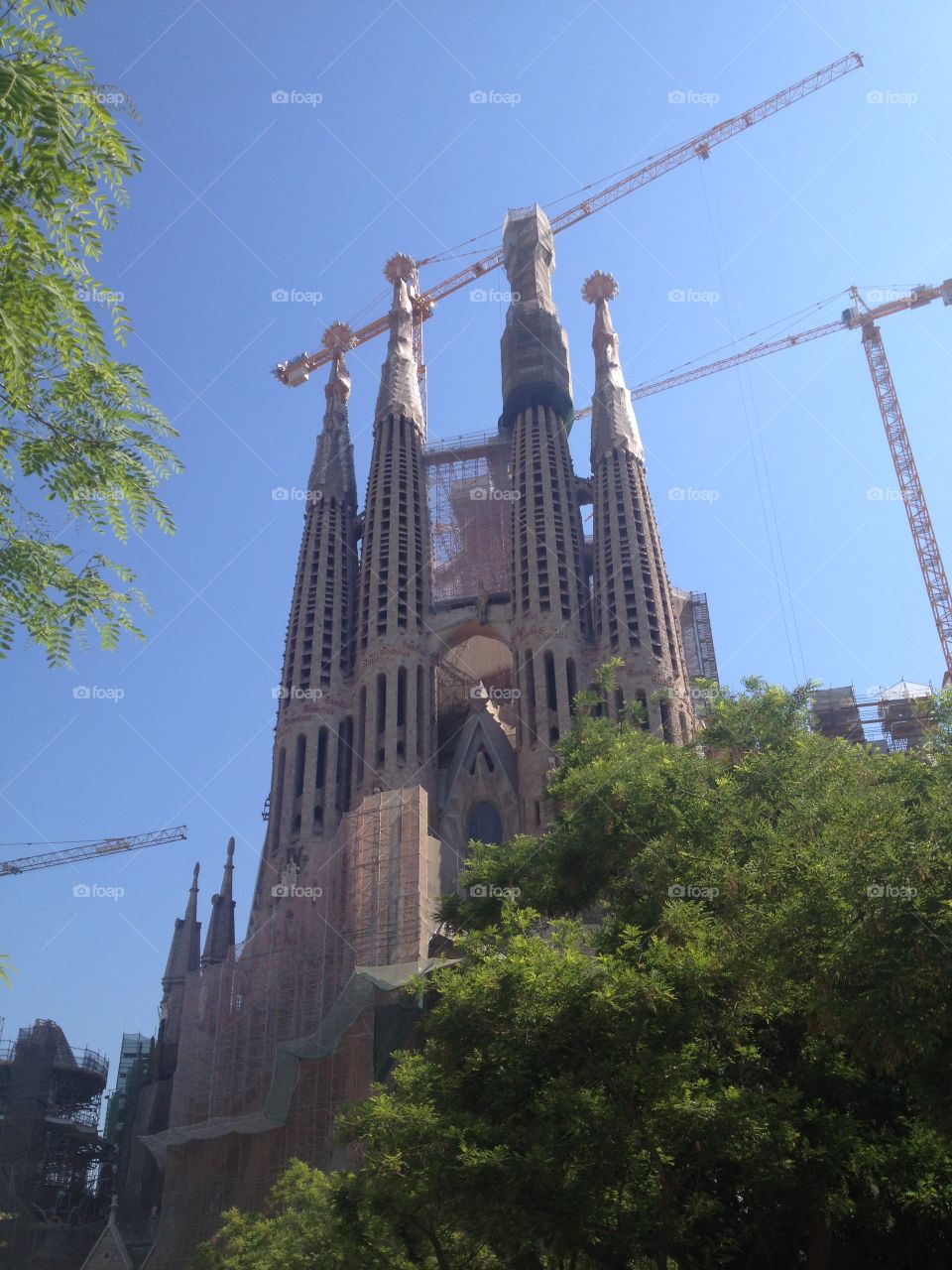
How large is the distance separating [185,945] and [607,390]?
42.7m

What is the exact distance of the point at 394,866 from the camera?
47.2 meters

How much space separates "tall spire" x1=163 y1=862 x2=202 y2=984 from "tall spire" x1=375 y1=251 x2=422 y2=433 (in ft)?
107

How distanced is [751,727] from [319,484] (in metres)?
51.8

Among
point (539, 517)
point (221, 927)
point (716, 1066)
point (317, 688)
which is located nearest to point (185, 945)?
point (221, 927)

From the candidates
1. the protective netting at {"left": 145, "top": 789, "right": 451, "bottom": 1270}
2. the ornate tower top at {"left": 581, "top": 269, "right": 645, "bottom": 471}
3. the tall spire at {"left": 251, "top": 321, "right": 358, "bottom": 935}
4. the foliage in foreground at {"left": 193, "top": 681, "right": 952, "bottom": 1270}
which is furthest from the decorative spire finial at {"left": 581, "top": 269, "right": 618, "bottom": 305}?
the foliage in foreground at {"left": 193, "top": 681, "right": 952, "bottom": 1270}

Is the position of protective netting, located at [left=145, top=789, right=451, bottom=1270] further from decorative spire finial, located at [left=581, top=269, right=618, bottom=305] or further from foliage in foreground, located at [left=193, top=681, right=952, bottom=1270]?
decorative spire finial, located at [left=581, top=269, right=618, bottom=305]

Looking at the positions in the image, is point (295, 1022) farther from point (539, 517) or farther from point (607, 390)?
point (607, 390)

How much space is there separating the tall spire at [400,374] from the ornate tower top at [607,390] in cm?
1105

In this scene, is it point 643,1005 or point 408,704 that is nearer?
point 643,1005

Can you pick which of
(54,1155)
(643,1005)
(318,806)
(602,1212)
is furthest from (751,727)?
(54,1155)

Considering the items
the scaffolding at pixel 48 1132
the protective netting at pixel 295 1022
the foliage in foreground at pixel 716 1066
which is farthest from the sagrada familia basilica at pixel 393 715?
the foliage in foreground at pixel 716 1066

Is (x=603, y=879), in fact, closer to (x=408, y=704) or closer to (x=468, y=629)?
(x=408, y=704)

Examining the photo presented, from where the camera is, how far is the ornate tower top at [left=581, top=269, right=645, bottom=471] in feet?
224

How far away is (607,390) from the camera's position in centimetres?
7100
